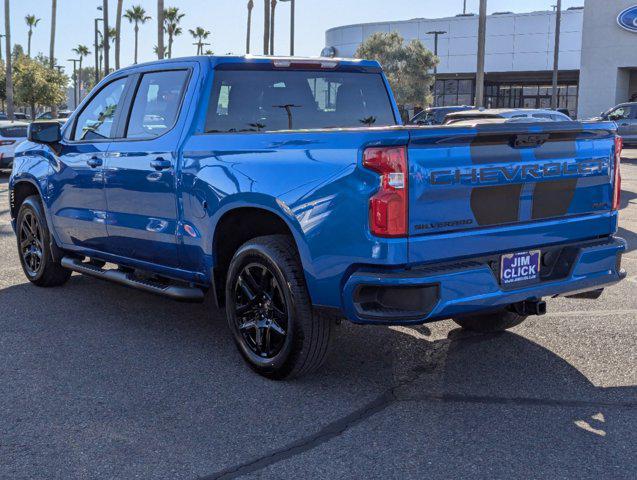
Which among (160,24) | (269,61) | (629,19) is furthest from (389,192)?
(629,19)

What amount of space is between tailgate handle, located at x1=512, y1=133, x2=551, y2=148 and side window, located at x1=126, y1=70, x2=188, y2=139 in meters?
2.42

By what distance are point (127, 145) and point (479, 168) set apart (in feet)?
9.35

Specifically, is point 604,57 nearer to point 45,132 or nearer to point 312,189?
point 45,132

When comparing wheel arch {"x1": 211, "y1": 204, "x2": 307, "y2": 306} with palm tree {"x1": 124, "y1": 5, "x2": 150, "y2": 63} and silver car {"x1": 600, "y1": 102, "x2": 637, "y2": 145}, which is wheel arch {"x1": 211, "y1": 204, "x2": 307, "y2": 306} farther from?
palm tree {"x1": 124, "y1": 5, "x2": 150, "y2": 63}

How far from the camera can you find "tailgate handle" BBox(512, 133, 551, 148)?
4379mm

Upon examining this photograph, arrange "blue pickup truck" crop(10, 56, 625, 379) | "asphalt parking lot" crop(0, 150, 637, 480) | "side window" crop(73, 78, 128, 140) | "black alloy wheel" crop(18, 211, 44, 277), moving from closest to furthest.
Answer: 1. "asphalt parking lot" crop(0, 150, 637, 480)
2. "blue pickup truck" crop(10, 56, 625, 379)
3. "side window" crop(73, 78, 128, 140)
4. "black alloy wheel" crop(18, 211, 44, 277)

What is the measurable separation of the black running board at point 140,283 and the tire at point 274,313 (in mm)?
395

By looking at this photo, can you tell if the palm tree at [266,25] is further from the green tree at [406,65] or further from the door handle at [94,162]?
the door handle at [94,162]

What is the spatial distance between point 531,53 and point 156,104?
60627 millimetres

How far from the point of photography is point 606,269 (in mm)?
4957

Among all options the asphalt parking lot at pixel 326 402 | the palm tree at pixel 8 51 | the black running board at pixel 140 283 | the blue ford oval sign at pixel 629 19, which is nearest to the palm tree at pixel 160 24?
the palm tree at pixel 8 51

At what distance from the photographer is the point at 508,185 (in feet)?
14.5

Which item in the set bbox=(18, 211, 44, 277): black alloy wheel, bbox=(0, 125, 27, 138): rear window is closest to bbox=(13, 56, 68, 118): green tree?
bbox=(0, 125, 27, 138): rear window

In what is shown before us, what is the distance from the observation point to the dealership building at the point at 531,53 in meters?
45.5
